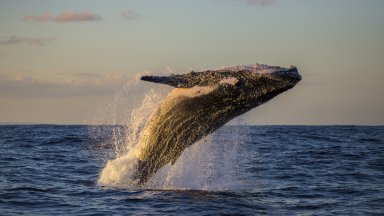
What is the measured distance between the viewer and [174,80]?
11508 mm

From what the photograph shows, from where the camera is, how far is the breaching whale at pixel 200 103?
446 inches

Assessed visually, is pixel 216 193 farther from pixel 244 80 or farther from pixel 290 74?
pixel 290 74

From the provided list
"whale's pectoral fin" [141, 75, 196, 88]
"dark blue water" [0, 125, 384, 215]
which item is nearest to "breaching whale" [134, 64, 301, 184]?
"whale's pectoral fin" [141, 75, 196, 88]

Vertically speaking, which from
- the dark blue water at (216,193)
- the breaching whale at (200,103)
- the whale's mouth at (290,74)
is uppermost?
the whale's mouth at (290,74)

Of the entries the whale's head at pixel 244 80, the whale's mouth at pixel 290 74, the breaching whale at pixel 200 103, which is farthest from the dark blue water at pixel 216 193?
the whale's mouth at pixel 290 74

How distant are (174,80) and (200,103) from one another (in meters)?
0.94

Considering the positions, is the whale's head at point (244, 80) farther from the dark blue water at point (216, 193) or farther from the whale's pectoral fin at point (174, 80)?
the dark blue water at point (216, 193)

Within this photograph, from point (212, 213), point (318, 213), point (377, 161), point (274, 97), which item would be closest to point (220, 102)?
point (274, 97)

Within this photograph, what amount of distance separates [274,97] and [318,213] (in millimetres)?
2752

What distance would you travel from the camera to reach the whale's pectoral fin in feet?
36.1

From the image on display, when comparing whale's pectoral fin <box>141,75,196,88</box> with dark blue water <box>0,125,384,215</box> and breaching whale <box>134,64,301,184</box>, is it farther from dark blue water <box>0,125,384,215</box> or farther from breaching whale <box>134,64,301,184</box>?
dark blue water <box>0,125,384,215</box>

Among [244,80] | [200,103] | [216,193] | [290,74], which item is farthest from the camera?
[216,193]

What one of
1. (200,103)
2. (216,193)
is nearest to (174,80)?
(200,103)

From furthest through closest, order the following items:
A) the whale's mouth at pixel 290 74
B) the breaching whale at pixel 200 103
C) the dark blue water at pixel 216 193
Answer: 1. the dark blue water at pixel 216 193
2. the breaching whale at pixel 200 103
3. the whale's mouth at pixel 290 74
